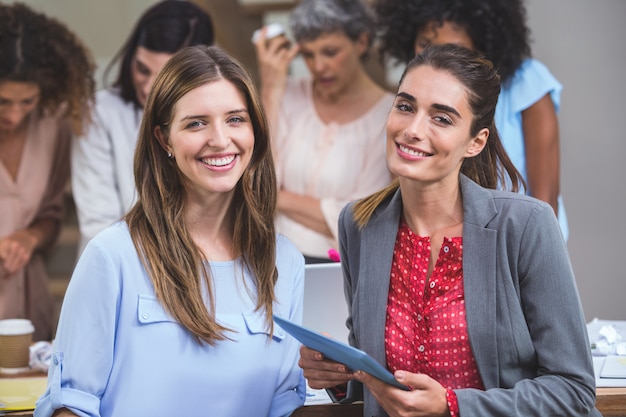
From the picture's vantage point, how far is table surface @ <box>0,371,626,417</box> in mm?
2096

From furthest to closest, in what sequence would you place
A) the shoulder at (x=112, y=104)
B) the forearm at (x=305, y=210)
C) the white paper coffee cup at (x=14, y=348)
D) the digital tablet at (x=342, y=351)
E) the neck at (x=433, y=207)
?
the shoulder at (x=112, y=104)
the forearm at (x=305, y=210)
the white paper coffee cup at (x=14, y=348)
the neck at (x=433, y=207)
the digital tablet at (x=342, y=351)

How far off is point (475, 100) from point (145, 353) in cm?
85

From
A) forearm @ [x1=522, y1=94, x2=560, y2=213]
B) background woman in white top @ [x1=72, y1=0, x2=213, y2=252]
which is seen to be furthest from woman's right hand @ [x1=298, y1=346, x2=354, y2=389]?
background woman in white top @ [x1=72, y1=0, x2=213, y2=252]

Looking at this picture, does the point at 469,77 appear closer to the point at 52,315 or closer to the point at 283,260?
the point at 283,260

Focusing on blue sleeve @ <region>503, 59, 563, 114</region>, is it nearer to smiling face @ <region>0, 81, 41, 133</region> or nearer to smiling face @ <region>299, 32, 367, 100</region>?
smiling face @ <region>299, 32, 367, 100</region>

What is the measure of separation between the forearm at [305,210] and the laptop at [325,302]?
850 millimetres

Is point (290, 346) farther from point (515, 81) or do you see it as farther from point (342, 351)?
point (515, 81)

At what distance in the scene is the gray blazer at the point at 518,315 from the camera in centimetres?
178

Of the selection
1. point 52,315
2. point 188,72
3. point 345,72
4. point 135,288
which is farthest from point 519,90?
point 52,315

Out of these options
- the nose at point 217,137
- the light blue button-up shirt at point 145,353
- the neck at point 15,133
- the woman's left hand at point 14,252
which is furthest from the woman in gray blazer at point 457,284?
the neck at point 15,133

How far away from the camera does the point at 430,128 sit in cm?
186

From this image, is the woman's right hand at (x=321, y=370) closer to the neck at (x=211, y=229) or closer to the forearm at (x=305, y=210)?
the neck at (x=211, y=229)

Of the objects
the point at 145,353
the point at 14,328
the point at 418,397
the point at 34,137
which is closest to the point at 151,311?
the point at 145,353

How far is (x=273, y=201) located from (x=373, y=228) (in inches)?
11.1
